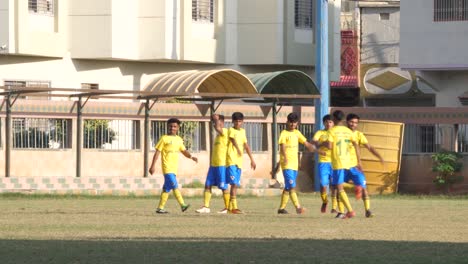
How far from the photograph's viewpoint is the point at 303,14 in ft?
167

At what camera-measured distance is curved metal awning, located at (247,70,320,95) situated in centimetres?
4228

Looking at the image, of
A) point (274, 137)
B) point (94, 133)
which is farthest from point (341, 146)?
point (274, 137)

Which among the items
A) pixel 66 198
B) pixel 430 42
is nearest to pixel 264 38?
pixel 430 42

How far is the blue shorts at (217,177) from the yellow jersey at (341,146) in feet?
8.47

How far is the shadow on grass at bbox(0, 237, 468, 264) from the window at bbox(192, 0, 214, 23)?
103 feet

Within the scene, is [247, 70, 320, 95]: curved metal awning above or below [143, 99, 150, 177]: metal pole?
above

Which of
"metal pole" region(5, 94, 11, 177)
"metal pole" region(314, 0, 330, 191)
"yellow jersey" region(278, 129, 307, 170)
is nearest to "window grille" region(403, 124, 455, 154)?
"metal pole" region(314, 0, 330, 191)

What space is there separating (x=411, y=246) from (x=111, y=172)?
2177cm

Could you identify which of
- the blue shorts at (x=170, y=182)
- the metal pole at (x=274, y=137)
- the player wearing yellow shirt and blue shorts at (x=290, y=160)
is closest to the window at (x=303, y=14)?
the metal pole at (x=274, y=137)

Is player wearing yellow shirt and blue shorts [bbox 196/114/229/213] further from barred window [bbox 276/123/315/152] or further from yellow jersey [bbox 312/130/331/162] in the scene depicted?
barred window [bbox 276/123/315/152]

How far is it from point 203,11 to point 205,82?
722cm

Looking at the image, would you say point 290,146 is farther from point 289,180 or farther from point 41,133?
point 41,133

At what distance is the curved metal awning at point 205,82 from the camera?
38969 millimetres

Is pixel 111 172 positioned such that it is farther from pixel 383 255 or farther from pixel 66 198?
pixel 383 255
